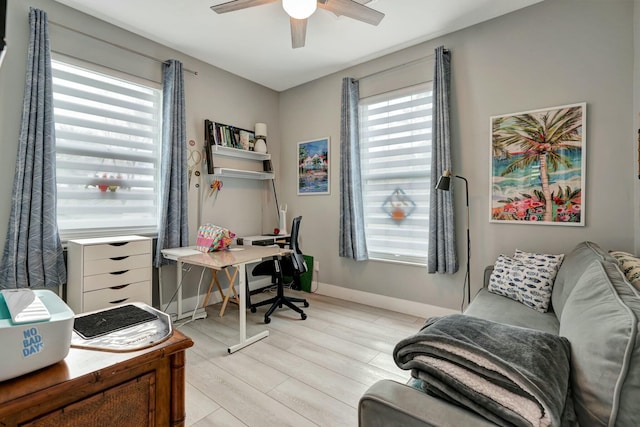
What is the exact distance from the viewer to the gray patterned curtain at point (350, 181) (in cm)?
337

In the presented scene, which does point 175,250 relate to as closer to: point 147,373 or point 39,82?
point 39,82

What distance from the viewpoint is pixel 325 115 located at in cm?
375

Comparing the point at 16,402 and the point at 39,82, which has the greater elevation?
the point at 39,82

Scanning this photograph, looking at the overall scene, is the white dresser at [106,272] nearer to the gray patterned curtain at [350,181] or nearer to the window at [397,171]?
the gray patterned curtain at [350,181]

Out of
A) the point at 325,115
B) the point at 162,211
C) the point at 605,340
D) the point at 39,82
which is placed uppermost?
the point at 325,115

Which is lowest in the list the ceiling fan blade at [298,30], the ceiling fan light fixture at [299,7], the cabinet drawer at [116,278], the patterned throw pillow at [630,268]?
the cabinet drawer at [116,278]

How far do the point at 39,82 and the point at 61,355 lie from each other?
252 cm

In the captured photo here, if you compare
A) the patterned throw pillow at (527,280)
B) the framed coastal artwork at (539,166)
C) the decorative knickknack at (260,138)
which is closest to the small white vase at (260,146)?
the decorative knickknack at (260,138)

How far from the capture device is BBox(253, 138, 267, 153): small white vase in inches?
150

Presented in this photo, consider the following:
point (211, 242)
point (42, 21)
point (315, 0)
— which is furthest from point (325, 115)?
point (42, 21)

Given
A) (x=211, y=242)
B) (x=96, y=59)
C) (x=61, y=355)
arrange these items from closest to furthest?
(x=61, y=355)
(x=96, y=59)
(x=211, y=242)

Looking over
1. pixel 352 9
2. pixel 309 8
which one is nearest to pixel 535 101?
pixel 352 9

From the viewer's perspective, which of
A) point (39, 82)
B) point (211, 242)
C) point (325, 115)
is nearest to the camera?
point (39, 82)

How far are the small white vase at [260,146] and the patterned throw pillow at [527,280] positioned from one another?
286 cm
